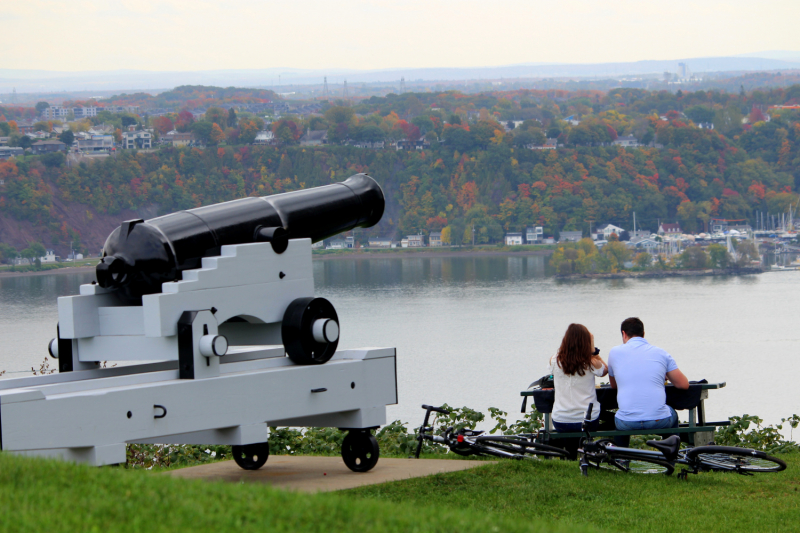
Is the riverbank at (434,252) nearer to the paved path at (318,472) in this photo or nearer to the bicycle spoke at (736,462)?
the paved path at (318,472)

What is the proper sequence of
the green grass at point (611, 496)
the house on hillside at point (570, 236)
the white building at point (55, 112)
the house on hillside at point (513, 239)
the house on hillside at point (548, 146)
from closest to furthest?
1. the green grass at point (611, 496)
2. the house on hillside at point (570, 236)
3. the house on hillside at point (513, 239)
4. the house on hillside at point (548, 146)
5. the white building at point (55, 112)

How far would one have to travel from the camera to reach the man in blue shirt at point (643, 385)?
386 cm

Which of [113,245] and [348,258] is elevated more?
[113,245]

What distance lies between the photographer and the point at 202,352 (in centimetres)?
332

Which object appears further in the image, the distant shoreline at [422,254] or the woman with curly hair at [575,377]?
the distant shoreline at [422,254]

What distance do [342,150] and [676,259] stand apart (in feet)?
109

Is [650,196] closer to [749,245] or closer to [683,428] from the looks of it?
[749,245]

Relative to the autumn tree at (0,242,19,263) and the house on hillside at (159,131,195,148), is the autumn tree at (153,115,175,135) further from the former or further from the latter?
the autumn tree at (0,242,19,263)

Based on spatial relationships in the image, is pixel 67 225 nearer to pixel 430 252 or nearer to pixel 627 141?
pixel 430 252

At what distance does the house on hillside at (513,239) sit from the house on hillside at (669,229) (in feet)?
35.0

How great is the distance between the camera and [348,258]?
237 ft

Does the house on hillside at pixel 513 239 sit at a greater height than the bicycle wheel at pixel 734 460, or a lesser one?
lesser

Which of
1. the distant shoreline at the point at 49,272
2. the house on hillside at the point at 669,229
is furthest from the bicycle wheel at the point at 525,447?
the house on hillside at the point at 669,229

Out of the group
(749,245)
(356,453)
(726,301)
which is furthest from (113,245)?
(749,245)
